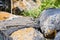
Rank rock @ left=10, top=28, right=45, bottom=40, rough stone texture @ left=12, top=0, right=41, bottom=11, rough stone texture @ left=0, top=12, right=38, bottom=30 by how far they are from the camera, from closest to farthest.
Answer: rock @ left=10, top=28, right=45, bottom=40 → rough stone texture @ left=0, top=12, right=38, bottom=30 → rough stone texture @ left=12, top=0, right=41, bottom=11

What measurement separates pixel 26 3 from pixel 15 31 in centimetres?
641

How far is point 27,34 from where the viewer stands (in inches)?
157

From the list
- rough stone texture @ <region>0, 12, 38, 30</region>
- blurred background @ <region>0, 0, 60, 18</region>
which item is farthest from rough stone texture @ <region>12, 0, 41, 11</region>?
rough stone texture @ <region>0, 12, 38, 30</region>

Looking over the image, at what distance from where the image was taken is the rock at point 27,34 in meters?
3.88

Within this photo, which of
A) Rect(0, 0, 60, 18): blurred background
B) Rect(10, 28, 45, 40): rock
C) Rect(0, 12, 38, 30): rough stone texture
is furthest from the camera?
Rect(0, 0, 60, 18): blurred background

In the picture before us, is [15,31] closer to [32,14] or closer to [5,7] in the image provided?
[32,14]

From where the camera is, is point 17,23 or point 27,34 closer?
point 27,34

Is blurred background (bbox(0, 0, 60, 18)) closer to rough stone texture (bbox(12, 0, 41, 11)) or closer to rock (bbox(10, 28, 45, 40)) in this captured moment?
rough stone texture (bbox(12, 0, 41, 11))

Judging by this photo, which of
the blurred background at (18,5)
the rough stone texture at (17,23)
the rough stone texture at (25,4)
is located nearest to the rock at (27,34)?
the rough stone texture at (17,23)

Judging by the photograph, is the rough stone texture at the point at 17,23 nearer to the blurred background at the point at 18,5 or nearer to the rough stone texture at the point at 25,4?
the blurred background at the point at 18,5

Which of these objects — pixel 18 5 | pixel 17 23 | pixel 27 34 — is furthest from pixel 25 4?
pixel 27 34

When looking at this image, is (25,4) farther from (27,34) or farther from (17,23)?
(27,34)

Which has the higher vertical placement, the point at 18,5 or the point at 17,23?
the point at 17,23

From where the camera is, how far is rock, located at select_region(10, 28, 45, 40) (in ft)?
12.7
